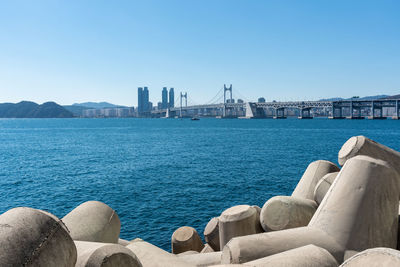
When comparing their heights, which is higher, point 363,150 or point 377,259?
point 363,150

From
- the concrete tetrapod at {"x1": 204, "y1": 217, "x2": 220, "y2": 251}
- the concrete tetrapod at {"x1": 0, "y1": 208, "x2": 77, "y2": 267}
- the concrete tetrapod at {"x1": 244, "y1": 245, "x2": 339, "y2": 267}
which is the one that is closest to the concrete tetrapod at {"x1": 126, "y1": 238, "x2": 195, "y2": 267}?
the concrete tetrapod at {"x1": 244, "y1": 245, "x2": 339, "y2": 267}

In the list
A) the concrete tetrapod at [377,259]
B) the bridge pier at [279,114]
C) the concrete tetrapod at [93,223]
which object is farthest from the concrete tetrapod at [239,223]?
the bridge pier at [279,114]

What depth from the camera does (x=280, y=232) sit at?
4051 millimetres

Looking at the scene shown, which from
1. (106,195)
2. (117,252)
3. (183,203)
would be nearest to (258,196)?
(183,203)

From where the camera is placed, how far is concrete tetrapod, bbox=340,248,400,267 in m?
2.38

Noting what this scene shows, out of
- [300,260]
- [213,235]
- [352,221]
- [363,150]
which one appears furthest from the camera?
[213,235]

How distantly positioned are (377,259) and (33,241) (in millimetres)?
2718

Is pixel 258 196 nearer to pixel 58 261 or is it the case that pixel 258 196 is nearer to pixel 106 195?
pixel 106 195

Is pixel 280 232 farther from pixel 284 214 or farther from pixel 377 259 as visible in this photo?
pixel 377 259

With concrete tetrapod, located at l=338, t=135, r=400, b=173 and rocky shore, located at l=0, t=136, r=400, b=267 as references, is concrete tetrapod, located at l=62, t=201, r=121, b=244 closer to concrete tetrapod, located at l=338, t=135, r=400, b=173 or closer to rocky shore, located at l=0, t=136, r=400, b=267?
rocky shore, located at l=0, t=136, r=400, b=267

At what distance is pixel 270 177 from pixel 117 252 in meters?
18.4

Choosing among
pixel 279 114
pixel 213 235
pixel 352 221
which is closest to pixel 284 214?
pixel 352 221

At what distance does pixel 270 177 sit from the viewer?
20.5 metres

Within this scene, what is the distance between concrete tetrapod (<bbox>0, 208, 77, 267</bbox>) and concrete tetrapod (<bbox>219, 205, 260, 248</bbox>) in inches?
118
